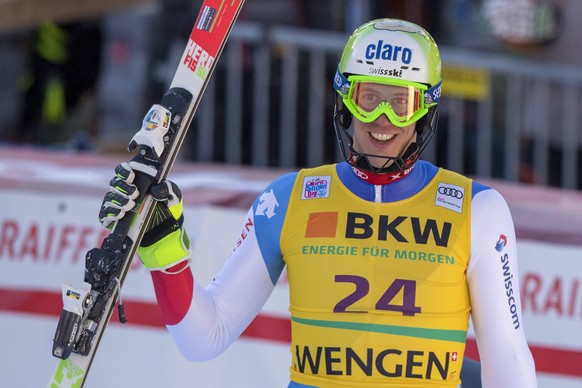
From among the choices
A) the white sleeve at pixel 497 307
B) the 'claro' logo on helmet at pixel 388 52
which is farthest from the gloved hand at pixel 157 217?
the white sleeve at pixel 497 307

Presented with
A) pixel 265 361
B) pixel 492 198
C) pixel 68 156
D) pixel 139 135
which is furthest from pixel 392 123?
pixel 68 156

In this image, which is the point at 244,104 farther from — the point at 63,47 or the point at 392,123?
the point at 392,123

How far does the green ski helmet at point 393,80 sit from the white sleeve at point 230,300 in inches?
16.2

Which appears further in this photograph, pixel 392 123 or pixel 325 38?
pixel 325 38

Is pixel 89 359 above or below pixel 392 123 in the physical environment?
below

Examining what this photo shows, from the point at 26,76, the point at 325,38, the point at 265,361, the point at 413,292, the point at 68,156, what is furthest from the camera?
the point at 26,76

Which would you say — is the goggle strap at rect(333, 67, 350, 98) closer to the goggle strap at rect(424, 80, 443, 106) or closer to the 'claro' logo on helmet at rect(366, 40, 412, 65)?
the 'claro' logo on helmet at rect(366, 40, 412, 65)

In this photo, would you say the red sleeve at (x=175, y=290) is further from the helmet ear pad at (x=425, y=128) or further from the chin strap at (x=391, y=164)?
the helmet ear pad at (x=425, y=128)

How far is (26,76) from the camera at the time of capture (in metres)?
8.66

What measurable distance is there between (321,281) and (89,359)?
67 centimetres

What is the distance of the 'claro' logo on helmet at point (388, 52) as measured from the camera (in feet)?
11.6

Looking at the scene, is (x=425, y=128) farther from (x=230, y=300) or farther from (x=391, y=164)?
(x=230, y=300)

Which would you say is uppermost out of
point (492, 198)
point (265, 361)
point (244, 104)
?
point (492, 198)

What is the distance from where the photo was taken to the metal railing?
7438mm
